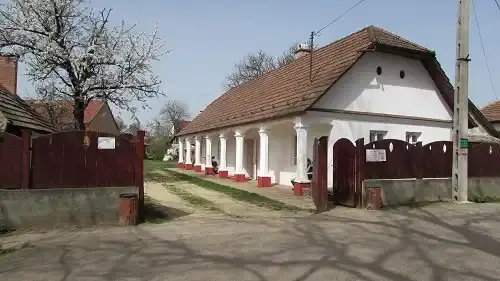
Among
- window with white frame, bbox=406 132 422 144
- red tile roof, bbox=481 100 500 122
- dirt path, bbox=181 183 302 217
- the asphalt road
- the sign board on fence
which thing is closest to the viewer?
the asphalt road

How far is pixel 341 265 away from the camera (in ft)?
20.8

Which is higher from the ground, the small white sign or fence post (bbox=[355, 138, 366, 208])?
the small white sign

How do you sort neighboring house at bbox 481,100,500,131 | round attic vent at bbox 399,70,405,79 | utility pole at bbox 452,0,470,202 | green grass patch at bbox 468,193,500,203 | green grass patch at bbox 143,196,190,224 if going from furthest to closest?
neighboring house at bbox 481,100,500,131 → round attic vent at bbox 399,70,405,79 → green grass patch at bbox 468,193,500,203 → utility pole at bbox 452,0,470,202 → green grass patch at bbox 143,196,190,224

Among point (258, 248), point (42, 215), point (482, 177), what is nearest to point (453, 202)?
point (482, 177)

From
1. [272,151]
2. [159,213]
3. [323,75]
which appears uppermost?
[323,75]

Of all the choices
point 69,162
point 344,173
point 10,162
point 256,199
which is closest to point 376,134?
point 344,173

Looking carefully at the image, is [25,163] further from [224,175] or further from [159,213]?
[224,175]

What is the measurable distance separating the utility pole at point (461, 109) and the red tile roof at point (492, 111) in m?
20.9

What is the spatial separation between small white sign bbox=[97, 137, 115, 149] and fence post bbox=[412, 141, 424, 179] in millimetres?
8998

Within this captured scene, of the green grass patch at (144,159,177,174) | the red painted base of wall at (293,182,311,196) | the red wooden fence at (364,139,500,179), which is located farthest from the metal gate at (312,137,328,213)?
the green grass patch at (144,159,177,174)

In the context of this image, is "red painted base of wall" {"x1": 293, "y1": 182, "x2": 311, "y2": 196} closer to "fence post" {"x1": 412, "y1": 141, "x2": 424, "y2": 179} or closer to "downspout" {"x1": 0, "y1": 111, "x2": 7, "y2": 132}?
"fence post" {"x1": 412, "y1": 141, "x2": 424, "y2": 179}

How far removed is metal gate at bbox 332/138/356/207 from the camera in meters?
12.4

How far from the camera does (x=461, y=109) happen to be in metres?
13.7

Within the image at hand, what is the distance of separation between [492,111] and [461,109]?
2284 centimetres
